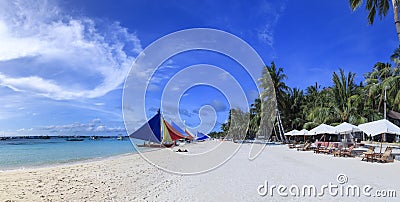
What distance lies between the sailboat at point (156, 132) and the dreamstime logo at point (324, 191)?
2133 centimetres

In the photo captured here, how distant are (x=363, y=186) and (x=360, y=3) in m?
9.61

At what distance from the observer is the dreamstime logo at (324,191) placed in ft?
19.1

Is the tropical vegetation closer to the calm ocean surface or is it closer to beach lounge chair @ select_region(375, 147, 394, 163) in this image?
beach lounge chair @ select_region(375, 147, 394, 163)

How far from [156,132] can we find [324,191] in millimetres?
23188

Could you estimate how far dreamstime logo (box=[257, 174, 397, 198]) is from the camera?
5.83m

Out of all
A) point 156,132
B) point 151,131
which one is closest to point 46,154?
point 151,131

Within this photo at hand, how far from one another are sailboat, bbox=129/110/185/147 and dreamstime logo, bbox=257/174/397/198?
21330 millimetres

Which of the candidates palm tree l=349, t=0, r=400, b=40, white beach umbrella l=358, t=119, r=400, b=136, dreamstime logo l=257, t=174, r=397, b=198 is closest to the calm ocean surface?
dreamstime logo l=257, t=174, r=397, b=198

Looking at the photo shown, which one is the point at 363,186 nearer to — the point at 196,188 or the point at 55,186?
A: the point at 196,188

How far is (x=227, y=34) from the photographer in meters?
10.9

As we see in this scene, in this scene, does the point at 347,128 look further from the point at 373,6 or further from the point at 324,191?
the point at 324,191

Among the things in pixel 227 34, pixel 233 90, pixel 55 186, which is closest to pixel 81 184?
pixel 55 186

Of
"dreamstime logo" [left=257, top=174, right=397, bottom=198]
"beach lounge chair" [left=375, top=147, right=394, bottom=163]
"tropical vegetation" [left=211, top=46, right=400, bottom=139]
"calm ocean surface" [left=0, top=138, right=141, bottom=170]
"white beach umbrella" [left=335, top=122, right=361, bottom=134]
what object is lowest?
"calm ocean surface" [left=0, top=138, right=141, bottom=170]

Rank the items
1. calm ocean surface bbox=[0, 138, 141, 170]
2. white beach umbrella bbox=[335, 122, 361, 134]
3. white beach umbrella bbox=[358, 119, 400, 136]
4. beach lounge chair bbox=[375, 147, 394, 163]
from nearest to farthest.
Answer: beach lounge chair bbox=[375, 147, 394, 163] → white beach umbrella bbox=[358, 119, 400, 136] → white beach umbrella bbox=[335, 122, 361, 134] → calm ocean surface bbox=[0, 138, 141, 170]
